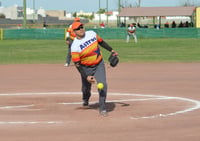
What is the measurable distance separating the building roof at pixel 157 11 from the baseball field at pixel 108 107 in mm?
45865

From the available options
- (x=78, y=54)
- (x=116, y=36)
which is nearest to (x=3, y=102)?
(x=78, y=54)

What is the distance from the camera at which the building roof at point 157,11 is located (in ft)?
214

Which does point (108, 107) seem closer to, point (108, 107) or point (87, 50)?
point (108, 107)

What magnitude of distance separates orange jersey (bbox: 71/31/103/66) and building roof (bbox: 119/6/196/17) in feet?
181

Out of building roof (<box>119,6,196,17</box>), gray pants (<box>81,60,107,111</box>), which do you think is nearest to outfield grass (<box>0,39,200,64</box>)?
gray pants (<box>81,60,107,111</box>)

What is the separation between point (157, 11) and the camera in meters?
67.0

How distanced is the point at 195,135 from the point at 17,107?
14.6 ft

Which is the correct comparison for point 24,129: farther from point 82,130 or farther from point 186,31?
point 186,31

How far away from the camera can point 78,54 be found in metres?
10.4

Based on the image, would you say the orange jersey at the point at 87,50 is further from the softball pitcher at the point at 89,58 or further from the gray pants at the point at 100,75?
the gray pants at the point at 100,75

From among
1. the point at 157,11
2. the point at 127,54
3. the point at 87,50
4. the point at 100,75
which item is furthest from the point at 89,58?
the point at 157,11

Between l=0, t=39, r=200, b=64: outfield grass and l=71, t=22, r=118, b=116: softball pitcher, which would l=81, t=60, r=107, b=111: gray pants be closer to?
l=71, t=22, r=118, b=116: softball pitcher

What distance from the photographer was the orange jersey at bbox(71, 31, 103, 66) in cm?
1041

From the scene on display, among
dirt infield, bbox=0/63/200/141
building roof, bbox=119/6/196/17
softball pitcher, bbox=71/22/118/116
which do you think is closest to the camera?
dirt infield, bbox=0/63/200/141
